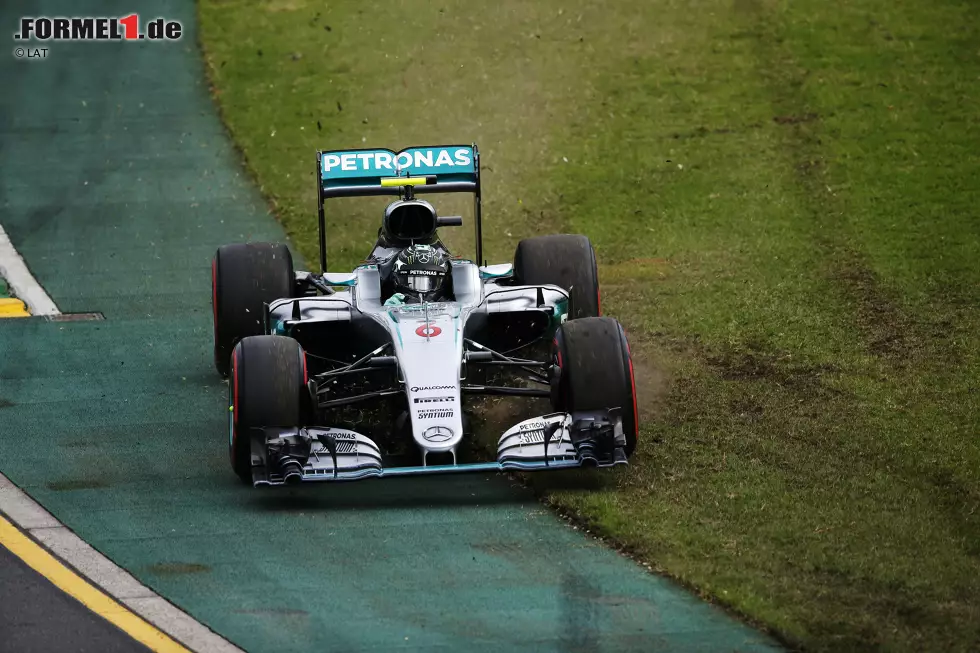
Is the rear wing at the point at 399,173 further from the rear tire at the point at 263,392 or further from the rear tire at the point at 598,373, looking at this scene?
the rear tire at the point at 263,392

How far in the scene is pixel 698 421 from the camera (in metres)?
12.8

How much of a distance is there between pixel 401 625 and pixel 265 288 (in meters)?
4.76

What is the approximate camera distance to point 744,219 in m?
18.6

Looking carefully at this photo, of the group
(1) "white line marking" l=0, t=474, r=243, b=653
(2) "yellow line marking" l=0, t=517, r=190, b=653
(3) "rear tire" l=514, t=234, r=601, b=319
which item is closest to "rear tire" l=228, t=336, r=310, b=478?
(1) "white line marking" l=0, t=474, r=243, b=653

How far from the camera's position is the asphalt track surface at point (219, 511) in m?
9.61

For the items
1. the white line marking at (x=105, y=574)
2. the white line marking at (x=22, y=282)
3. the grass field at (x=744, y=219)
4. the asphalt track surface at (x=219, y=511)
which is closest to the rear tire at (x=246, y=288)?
the asphalt track surface at (x=219, y=511)

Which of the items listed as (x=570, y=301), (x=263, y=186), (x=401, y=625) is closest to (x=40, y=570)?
(x=401, y=625)

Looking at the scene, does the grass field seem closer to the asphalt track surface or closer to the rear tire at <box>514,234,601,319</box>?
the asphalt track surface

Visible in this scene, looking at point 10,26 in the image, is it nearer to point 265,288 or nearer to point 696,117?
point 696,117

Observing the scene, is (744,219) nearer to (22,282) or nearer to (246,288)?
(246,288)

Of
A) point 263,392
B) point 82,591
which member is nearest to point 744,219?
point 263,392

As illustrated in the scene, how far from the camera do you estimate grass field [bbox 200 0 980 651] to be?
10.6m

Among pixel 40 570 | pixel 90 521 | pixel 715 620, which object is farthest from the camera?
pixel 90 521

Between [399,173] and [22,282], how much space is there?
16.2ft
